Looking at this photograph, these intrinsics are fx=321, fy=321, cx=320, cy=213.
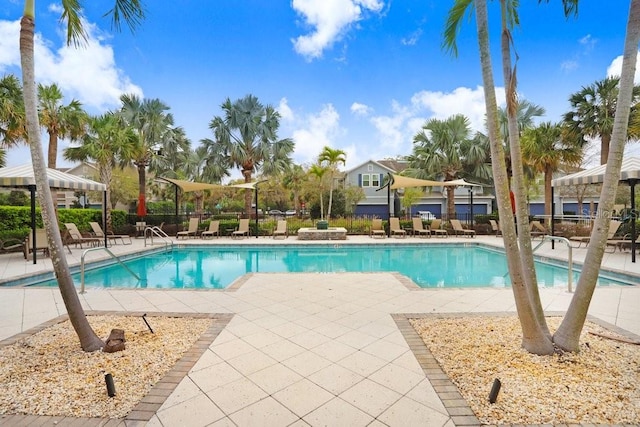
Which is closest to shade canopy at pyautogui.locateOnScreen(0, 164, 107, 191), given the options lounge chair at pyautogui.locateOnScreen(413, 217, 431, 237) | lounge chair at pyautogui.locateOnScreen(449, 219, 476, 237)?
lounge chair at pyautogui.locateOnScreen(413, 217, 431, 237)

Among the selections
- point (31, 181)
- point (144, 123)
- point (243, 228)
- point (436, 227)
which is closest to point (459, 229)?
point (436, 227)

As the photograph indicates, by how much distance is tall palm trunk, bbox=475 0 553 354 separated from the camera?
302 cm

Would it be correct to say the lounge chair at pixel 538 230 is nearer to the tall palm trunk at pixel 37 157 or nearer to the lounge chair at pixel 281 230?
the lounge chair at pixel 281 230

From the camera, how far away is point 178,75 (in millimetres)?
12438

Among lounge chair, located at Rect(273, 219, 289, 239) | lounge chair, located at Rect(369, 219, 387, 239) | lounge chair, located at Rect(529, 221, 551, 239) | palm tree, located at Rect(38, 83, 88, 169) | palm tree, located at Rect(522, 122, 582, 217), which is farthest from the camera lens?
lounge chair, located at Rect(369, 219, 387, 239)

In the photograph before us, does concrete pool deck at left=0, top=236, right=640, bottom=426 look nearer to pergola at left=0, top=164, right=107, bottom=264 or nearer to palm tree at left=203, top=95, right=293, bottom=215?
pergola at left=0, top=164, right=107, bottom=264

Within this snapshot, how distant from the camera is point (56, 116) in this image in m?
13.4

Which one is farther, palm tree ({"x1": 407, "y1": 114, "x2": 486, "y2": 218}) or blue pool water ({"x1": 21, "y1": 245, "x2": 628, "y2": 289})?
palm tree ({"x1": 407, "y1": 114, "x2": 486, "y2": 218})

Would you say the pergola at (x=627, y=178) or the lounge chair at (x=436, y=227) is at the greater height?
the pergola at (x=627, y=178)

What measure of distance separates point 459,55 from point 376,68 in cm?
1150

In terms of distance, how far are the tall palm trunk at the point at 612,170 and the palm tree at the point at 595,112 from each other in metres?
13.0

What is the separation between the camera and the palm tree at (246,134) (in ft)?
62.6

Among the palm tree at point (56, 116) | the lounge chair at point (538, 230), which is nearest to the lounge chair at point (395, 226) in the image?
the lounge chair at point (538, 230)

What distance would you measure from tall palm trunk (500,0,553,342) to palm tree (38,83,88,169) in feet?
53.3
